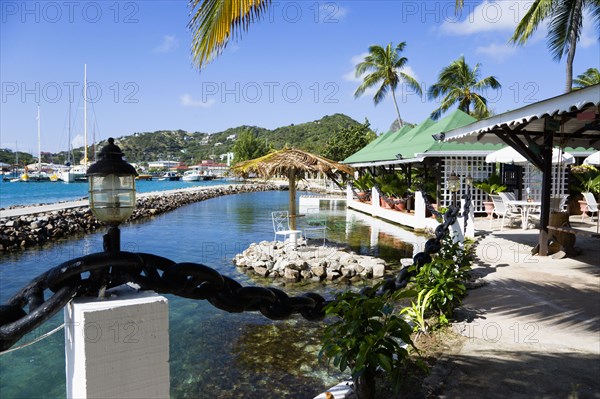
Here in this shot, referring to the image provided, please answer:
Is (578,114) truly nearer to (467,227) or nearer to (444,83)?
(467,227)

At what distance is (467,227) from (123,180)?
11.1m

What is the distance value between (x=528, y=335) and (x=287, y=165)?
8567mm

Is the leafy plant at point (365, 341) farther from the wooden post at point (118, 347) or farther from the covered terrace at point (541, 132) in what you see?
the covered terrace at point (541, 132)

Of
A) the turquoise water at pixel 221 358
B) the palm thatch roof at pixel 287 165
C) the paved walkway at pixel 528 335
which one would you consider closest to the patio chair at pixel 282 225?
the palm thatch roof at pixel 287 165

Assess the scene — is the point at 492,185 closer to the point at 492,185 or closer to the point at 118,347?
the point at 492,185

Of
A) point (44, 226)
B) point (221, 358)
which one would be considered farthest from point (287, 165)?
point (44, 226)

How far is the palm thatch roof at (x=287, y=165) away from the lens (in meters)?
12.2

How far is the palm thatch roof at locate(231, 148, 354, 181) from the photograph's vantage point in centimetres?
1223

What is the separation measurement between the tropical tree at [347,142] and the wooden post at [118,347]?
44121 mm

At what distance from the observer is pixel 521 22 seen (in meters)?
15.5

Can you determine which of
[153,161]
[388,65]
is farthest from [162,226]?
[153,161]

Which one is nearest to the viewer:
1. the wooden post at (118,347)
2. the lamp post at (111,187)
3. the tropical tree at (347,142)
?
the wooden post at (118,347)

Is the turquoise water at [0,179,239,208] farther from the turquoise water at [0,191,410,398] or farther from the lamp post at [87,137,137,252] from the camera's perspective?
the lamp post at [87,137,137,252]

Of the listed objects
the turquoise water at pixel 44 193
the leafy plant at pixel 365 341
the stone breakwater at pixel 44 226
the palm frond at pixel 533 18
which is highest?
the palm frond at pixel 533 18
